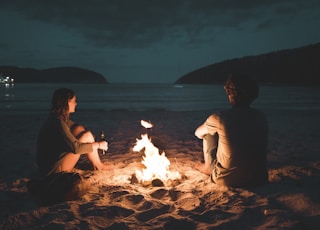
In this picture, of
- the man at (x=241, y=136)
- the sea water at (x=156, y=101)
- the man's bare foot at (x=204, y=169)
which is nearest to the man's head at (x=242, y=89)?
the man at (x=241, y=136)

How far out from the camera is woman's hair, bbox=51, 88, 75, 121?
4.52 m

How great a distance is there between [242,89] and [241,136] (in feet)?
2.38

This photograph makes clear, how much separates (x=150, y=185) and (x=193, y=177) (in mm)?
956

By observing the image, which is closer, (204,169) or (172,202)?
(172,202)

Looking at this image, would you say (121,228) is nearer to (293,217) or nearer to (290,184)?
(293,217)

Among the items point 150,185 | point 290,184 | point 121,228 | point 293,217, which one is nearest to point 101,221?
point 121,228

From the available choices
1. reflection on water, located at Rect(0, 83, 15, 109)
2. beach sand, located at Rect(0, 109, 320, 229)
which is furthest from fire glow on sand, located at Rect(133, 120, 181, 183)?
reflection on water, located at Rect(0, 83, 15, 109)

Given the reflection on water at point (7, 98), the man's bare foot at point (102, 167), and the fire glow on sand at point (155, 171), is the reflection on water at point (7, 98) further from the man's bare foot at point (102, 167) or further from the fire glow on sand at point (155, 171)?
the fire glow on sand at point (155, 171)

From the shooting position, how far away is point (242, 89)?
414cm

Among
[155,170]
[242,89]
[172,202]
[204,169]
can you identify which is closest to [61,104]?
[155,170]

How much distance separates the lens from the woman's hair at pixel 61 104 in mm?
4516

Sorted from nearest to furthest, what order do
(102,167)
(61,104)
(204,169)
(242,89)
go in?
(242,89) < (61,104) < (204,169) < (102,167)

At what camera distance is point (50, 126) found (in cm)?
438

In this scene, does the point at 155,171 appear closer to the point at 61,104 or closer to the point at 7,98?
the point at 61,104
